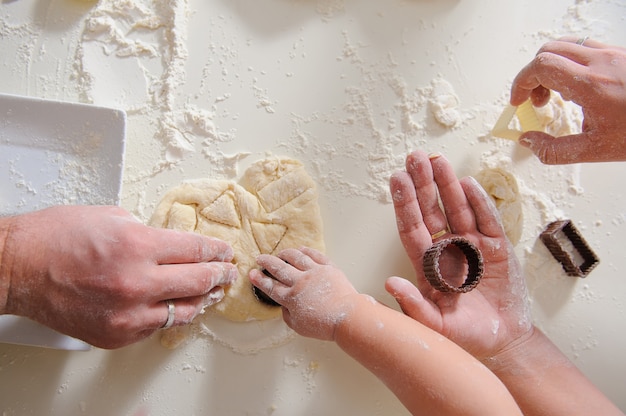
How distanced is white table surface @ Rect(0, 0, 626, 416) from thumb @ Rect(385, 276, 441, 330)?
0.21m

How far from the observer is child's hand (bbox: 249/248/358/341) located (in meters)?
1.11

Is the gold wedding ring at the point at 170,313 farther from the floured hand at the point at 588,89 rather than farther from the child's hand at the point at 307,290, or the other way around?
the floured hand at the point at 588,89

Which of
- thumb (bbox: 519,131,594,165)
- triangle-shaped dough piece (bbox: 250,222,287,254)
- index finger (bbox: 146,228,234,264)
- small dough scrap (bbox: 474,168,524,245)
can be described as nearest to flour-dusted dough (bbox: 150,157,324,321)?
triangle-shaped dough piece (bbox: 250,222,287,254)

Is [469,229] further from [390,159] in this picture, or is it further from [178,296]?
[178,296]

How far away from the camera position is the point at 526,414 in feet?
3.97

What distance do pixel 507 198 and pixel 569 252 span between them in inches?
→ 11.0

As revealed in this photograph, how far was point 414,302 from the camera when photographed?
1.13 meters

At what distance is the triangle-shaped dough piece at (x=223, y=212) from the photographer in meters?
1.25

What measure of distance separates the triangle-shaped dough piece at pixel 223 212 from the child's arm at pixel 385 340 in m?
0.14

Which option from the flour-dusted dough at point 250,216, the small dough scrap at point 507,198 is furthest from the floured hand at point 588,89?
the flour-dusted dough at point 250,216

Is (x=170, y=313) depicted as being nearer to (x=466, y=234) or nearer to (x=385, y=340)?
(x=385, y=340)

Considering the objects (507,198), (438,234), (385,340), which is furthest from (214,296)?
(507,198)

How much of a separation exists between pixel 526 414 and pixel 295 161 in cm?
95

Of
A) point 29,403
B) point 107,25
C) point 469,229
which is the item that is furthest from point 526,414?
point 107,25
